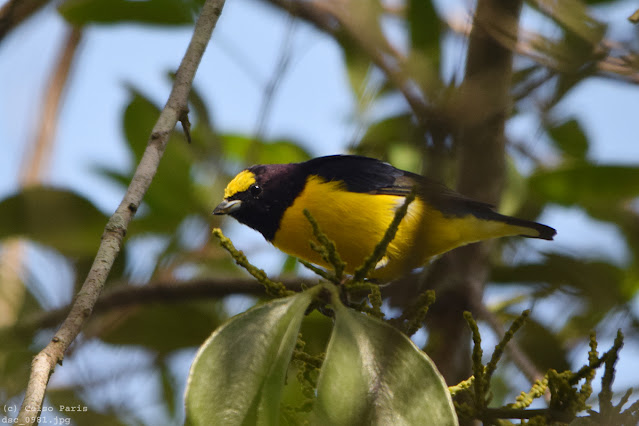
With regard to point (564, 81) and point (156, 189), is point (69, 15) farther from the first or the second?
point (564, 81)

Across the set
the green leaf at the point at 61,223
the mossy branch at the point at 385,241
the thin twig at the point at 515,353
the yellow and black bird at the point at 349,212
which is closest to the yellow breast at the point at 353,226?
the yellow and black bird at the point at 349,212

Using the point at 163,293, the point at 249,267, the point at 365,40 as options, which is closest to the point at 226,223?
the point at 163,293

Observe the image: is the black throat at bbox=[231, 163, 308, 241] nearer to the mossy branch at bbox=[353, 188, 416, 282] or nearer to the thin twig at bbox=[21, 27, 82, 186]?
the mossy branch at bbox=[353, 188, 416, 282]

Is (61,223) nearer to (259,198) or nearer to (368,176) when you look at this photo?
(259,198)

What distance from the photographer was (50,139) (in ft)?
17.5

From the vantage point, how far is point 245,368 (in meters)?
1.47

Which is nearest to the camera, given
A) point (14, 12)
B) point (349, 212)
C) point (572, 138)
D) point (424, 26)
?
point (14, 12)

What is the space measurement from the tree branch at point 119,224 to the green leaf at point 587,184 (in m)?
2.75

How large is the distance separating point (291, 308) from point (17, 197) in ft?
8.88

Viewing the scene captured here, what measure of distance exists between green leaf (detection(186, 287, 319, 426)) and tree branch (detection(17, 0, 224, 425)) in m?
0.27

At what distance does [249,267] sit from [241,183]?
1784mm

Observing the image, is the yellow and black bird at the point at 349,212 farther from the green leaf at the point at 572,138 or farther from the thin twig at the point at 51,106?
the thin twig at the point at 51,106

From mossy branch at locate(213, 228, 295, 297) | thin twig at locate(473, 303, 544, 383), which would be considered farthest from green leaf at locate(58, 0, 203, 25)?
mossy branch at locate(213, 228, 295, 297)

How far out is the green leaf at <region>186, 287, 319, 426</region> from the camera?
4.59 feet
